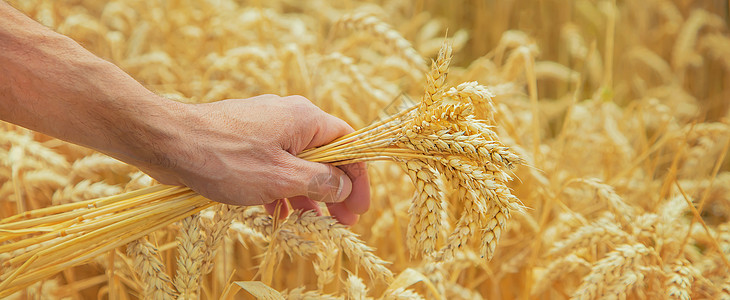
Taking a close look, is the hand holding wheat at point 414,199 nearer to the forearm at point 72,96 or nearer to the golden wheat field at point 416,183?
the golden wheat field at point 416,183

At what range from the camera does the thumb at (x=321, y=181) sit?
93cm

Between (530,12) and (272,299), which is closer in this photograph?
(272,299)

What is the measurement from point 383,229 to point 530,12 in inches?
88.3

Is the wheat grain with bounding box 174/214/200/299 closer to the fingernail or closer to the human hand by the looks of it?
the human hand

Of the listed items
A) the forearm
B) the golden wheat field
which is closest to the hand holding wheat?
the golden wheat field

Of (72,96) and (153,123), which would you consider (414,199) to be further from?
(72,96)

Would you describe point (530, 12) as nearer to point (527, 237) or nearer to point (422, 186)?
point (527, 237)

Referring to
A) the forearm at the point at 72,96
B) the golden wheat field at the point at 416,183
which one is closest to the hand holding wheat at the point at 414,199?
the golden wheat field at the point at 416,183

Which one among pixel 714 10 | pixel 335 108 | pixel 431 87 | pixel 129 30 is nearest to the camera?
pixel 431 87

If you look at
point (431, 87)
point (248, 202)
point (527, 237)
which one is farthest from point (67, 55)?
point (527, 237)

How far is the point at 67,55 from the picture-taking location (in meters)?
0.86

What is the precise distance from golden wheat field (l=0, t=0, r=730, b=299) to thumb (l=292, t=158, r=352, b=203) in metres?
0.05

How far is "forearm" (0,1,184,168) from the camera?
829mm

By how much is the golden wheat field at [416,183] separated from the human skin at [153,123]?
0.24ft
